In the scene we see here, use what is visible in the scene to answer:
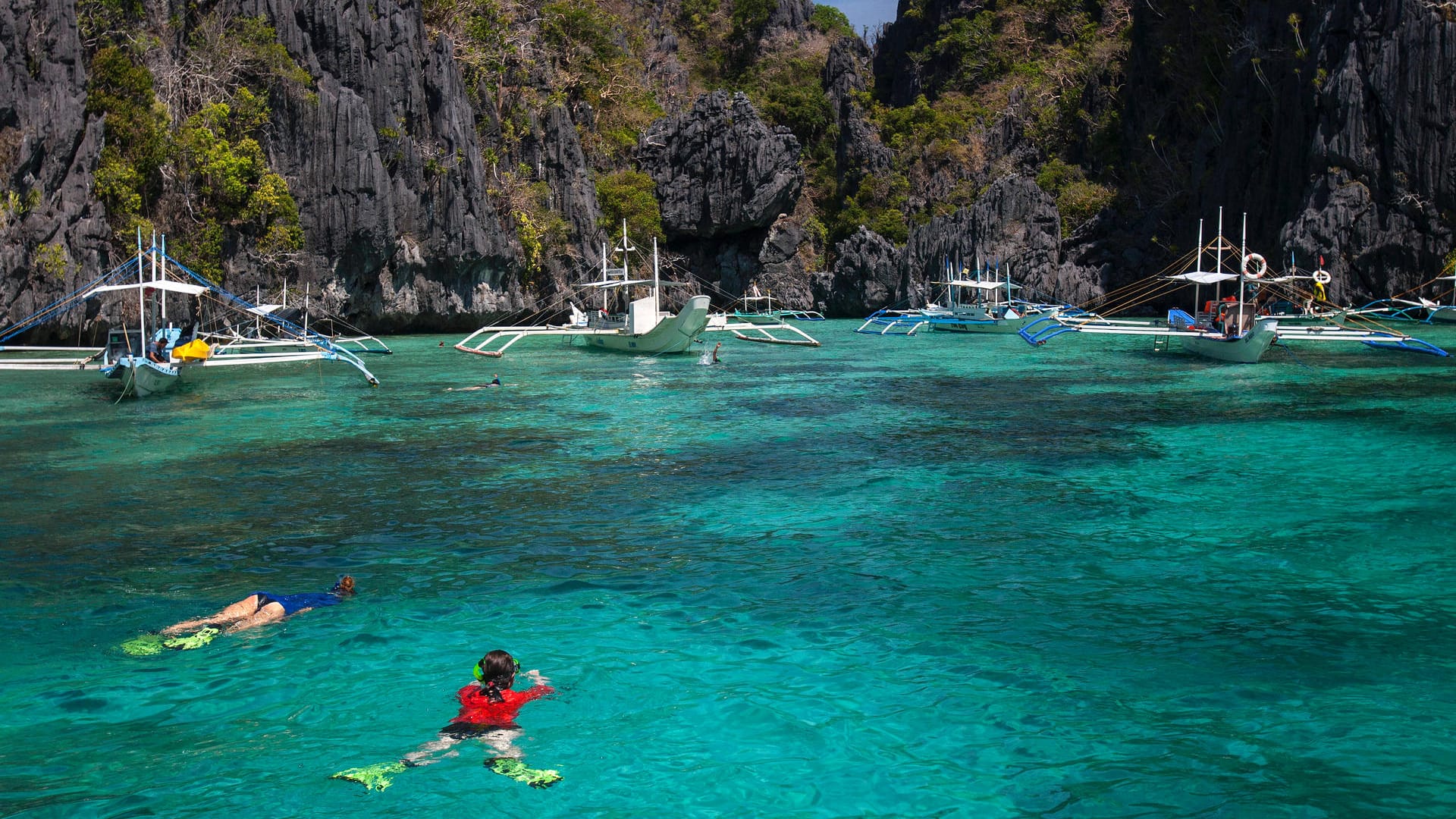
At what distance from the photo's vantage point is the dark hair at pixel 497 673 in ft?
20.1

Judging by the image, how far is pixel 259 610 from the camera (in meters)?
7.98

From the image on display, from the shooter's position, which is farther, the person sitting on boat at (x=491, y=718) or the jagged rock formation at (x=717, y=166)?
the jagged rock formation at (x=717, y=166)

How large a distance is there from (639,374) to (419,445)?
13143 mm

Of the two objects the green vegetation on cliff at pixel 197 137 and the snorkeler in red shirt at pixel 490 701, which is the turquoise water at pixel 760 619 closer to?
the snorkeler in red shirt at pixel 490 701

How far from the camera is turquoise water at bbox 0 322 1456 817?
5.62m

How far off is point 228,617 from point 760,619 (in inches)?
157

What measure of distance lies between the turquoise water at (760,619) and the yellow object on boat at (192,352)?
8339mm

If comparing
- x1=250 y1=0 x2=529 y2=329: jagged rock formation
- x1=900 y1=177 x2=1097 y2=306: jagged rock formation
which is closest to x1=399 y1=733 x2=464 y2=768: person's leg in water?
x1=250 y1=0 x2=529 y2=329: jagged rock formation

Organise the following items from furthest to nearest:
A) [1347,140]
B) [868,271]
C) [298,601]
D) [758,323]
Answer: [868,271] → [758,323] → [1347,140] → [298,601]

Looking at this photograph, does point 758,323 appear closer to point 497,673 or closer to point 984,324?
point 984,324

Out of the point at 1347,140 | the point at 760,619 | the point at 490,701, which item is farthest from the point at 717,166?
the point at 490,701

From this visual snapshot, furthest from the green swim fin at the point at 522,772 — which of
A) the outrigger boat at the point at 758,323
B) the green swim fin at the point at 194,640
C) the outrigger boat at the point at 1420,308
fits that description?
the outrigger boat at the point at 1420,308

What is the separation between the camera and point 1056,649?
23.9ft

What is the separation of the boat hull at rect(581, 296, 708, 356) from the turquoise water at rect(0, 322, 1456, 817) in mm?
17586
